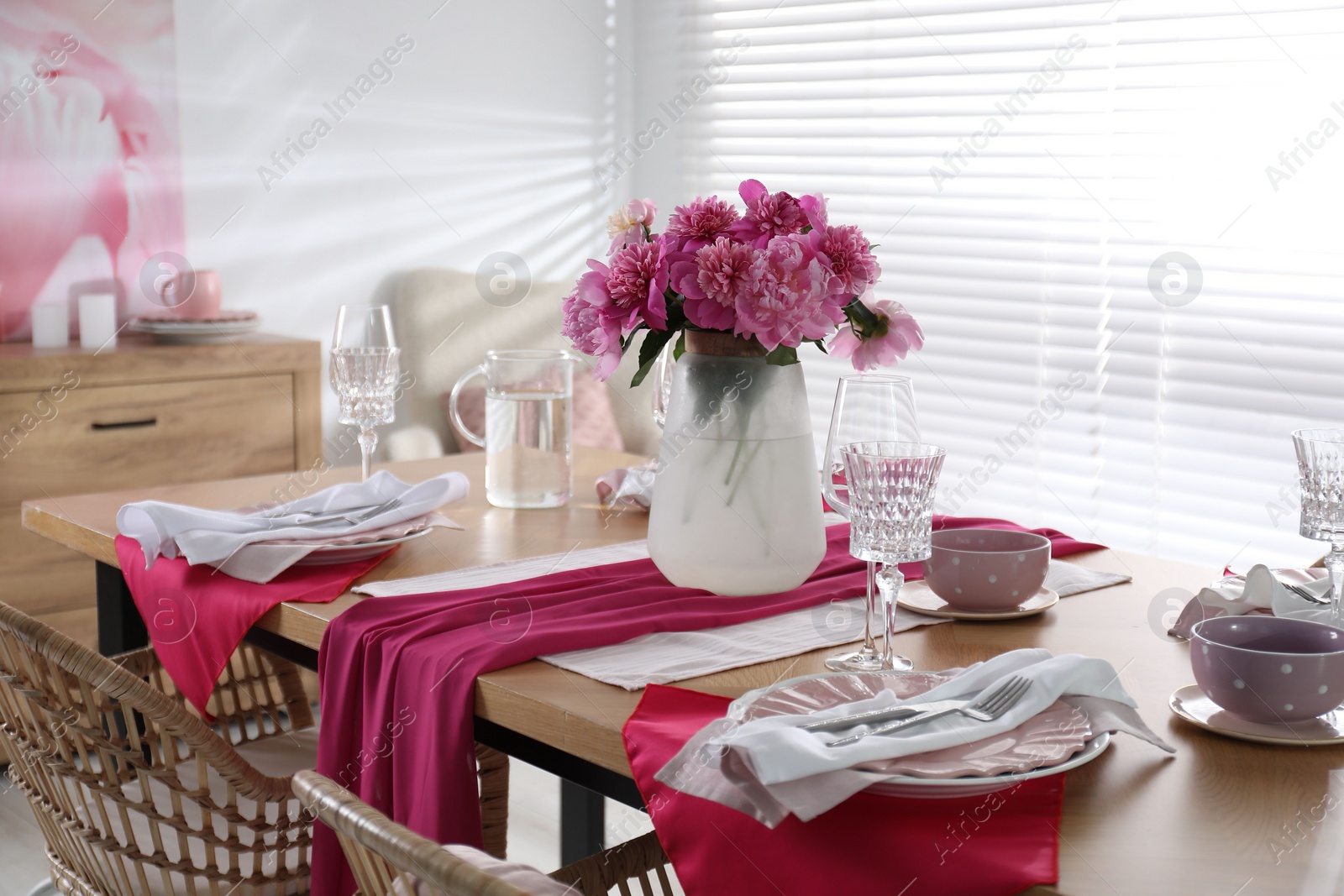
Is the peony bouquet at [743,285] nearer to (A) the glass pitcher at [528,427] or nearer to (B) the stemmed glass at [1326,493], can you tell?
(B) the stemmed glass at [1326,493]

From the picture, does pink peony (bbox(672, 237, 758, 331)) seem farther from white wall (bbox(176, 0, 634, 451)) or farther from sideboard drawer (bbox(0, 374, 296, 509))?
white wall (bbox(176, 0, 634, 451))

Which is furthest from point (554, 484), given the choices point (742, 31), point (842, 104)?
point (742, 31)

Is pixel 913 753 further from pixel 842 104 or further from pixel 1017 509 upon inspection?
pixel 842 104

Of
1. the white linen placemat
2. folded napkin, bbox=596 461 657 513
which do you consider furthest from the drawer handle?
the white linen placemat

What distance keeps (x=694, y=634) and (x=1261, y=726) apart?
53 centimetres

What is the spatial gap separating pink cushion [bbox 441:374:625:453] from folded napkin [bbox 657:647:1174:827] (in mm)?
2524

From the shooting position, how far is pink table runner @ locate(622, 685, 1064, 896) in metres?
0.81

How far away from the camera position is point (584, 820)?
1.94 metres

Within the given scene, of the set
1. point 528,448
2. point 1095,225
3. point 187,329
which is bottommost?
point 528,448

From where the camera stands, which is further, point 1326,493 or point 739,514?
point 739,514

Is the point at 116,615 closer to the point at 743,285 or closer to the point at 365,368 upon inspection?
the point at 365,368

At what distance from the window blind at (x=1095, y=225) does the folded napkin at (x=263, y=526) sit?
2.19 m

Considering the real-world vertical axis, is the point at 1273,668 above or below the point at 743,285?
below

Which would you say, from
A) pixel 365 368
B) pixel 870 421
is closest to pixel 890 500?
pixel 870 421
